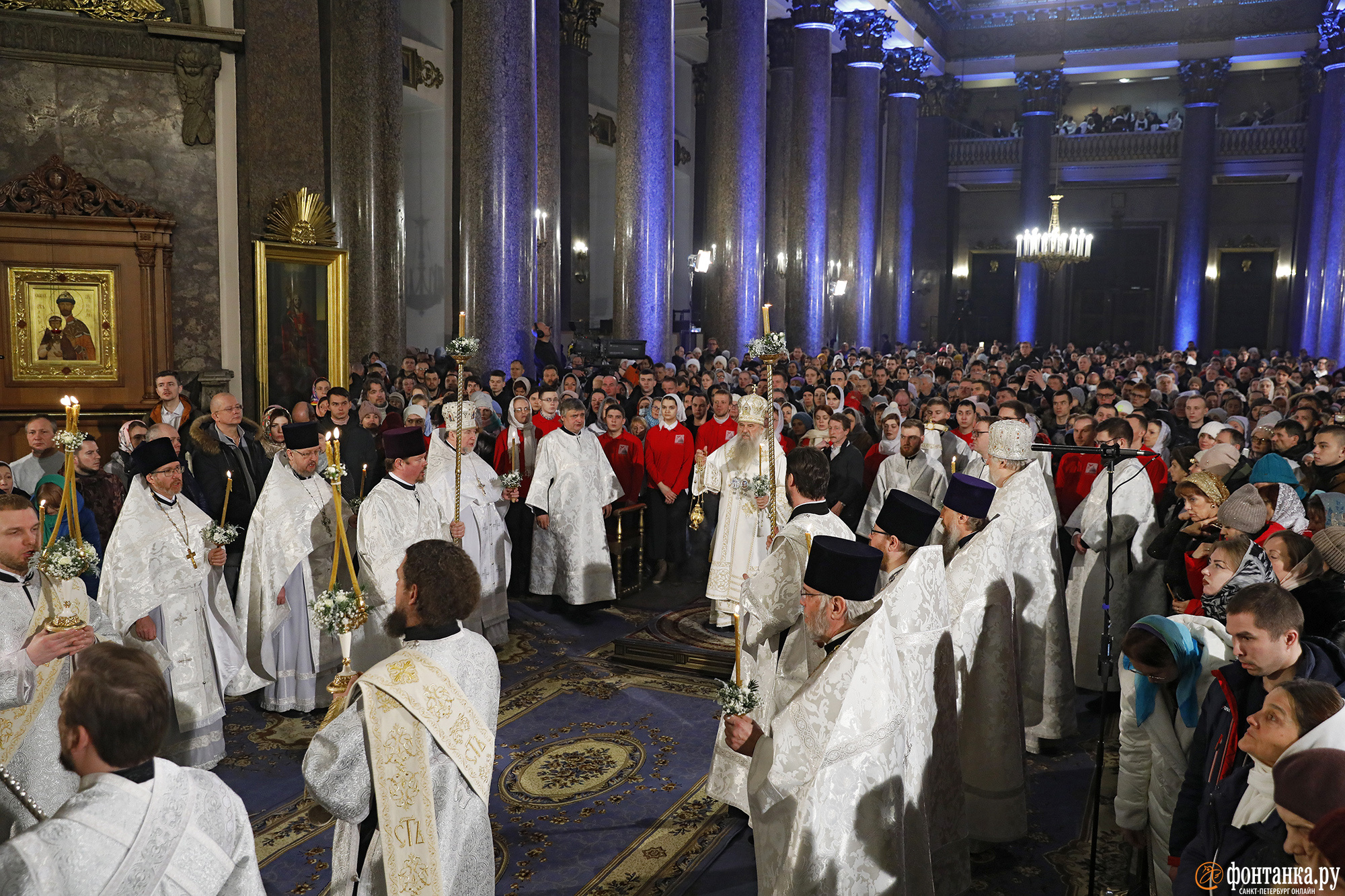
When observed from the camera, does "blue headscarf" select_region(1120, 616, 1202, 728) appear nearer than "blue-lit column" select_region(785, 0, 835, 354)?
Yes

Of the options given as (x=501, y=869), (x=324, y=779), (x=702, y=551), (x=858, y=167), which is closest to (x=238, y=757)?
(x=501, y=869)

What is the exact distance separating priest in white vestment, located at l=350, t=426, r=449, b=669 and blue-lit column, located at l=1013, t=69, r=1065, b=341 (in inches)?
1105

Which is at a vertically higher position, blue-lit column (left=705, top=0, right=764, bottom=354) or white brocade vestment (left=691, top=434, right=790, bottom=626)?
blue-lit column (left=705, top=0, right=764, bottom=354)

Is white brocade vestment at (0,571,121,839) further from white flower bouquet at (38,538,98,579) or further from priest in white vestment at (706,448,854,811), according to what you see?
priest in white vestment at (706,448,854,811)

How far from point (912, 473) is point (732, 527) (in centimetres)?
145

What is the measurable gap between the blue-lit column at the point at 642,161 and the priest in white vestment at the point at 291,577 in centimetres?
954

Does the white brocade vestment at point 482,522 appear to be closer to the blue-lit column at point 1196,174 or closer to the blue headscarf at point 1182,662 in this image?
the blue headscarf at point 1182,662

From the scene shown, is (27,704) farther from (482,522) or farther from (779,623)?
(482,522)

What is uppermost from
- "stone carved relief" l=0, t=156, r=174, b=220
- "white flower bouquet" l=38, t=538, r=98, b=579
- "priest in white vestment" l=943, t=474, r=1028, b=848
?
"stone carved relief" l=0, t=156, r=174, b=220

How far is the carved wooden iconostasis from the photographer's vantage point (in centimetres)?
1075

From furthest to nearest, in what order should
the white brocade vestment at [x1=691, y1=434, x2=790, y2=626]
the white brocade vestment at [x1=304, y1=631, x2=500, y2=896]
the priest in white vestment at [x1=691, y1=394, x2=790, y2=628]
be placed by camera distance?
the white brocade vestment at [x1=691, y1=434, x2=790, y2=626] → the priest in white vestment at [x1=691, y1=394, x2=790, y2=628] → the white brocade vestment at [x1=304, y1=631, x2=500, y2=896]

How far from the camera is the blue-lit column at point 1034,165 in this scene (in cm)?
3117

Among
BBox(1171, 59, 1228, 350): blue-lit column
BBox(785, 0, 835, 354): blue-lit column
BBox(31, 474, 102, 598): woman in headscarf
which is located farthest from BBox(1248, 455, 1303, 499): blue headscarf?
BBox(1171, 59, 1228, 350): blue-lit column

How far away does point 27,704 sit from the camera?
3.76 metres
